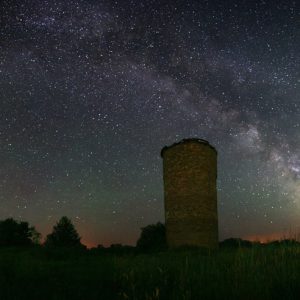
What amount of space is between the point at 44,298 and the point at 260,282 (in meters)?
3.30

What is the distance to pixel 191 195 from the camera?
1077 inches

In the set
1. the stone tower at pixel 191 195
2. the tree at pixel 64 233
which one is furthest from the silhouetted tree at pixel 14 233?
the stone tower at pixel 191 195

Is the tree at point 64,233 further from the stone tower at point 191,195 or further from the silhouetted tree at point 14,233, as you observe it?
the stone tower at point 191,195

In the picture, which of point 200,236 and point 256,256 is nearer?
point 256,256

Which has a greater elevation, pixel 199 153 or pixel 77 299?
pixel 199 153

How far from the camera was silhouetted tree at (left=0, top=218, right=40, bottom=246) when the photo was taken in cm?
4053

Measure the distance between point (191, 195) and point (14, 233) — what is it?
24601 mm

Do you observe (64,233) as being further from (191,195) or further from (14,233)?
(191,195)

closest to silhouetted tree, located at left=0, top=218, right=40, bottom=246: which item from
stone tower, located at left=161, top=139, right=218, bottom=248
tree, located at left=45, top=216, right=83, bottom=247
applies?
tree, located at left=45, top=216, right=83, bottom=247

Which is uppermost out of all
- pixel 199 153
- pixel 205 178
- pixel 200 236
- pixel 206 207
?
pixel 199 153

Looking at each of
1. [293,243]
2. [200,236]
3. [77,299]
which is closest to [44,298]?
[77,299]

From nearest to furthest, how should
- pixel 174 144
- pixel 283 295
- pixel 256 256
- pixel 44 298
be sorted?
pixel 283 295 < pixel 44 298 < pixel 256 256 < pixel 174 144

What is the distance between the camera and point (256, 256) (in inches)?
273

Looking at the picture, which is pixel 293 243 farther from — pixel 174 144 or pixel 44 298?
pixel 174 144
